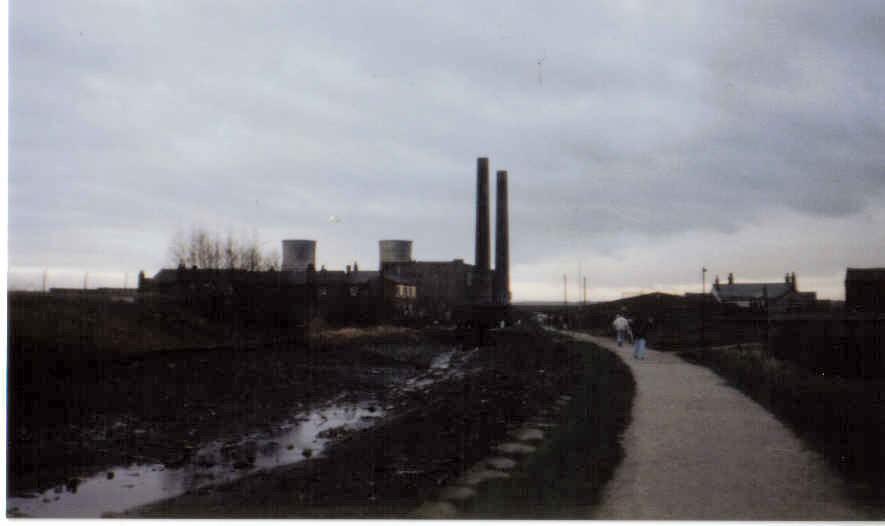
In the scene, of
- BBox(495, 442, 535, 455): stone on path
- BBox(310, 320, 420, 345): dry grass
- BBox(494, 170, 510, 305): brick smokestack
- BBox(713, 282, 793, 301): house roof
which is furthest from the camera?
BBox(713, 282, 793, 301): house roof

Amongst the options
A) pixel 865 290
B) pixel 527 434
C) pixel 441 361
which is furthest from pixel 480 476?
pixel 441 361

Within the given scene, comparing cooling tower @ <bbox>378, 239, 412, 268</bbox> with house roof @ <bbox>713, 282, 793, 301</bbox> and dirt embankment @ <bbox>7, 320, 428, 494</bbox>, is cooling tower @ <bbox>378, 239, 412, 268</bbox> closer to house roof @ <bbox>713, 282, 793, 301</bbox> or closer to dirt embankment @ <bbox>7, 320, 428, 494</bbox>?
house roof @ <bbox>713, 282, 793, 301</bbox>

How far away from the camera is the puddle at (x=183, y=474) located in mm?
8773

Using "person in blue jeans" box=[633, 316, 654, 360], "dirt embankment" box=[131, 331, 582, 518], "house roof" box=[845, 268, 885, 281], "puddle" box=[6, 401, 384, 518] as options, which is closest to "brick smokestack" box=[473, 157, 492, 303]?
"person in blue jeans" box=[633, 316, 654, 360]

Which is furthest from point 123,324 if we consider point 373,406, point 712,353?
point 712,353

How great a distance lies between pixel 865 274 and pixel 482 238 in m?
36.2

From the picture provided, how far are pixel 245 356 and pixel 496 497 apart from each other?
80.4 feet

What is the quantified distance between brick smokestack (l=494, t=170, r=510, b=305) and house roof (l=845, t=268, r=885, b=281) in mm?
35711

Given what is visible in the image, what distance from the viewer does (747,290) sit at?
83.8m

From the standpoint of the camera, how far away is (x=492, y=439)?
407 inches

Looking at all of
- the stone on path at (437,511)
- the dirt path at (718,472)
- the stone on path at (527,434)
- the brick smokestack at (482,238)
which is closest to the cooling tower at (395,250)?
the brick smokestack at (482,238)

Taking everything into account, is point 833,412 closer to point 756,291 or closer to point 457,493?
point 457,493

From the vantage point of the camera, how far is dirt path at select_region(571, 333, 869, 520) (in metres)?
6.96

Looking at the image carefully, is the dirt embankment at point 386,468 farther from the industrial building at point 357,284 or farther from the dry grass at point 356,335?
the industrial building at point 357,284
